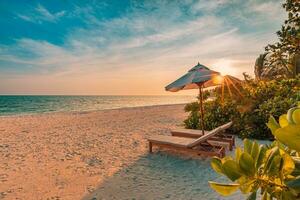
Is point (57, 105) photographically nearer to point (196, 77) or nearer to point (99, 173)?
point (99, 173)

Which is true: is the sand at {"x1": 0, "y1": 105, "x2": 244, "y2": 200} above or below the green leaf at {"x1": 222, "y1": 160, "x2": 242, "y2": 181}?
below

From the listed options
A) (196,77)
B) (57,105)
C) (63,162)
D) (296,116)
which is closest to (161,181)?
(196,77)

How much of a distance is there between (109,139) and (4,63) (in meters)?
41.8

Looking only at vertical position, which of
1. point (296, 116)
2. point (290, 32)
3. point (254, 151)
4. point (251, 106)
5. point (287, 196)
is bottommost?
point (251, 106)

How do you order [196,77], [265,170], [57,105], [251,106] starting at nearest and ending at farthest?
[265,170] < [196,77] < [251,106] < [57,105]

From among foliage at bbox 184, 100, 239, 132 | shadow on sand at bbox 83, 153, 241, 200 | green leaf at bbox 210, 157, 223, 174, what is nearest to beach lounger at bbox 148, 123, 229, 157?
shadow on sand at bbox 83, 153, 241, 200

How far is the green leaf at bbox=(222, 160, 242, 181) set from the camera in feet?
1.91

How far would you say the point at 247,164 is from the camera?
1.87 feet

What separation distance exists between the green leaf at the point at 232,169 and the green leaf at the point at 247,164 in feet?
0.05

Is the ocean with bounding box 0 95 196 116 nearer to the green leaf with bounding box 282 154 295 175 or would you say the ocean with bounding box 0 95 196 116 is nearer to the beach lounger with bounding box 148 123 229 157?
the beach lounger with bounding box 148 123 229 157

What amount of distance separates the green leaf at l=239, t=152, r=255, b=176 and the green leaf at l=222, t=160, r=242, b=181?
15 millimetres

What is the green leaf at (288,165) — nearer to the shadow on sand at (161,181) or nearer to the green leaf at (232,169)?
the green leaf at (232,169)

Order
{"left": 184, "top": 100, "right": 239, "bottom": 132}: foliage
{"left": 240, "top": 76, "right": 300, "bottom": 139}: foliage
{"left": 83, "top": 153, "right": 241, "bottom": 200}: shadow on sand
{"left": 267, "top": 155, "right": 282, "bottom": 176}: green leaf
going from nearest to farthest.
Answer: {"left": 267, "top": 155, "right": 282, "bottom": 176}: green leaf
{"left": 83, "top": 153, "right": 241, "bottom": 200}: shadow on sand
{"left": 240, "top": 76, "right": 300, "bottom": 139}: foliage
{"left": 184, "top": 100, "right": 239, "bottom": 132}: foliage

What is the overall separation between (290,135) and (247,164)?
17 cm
